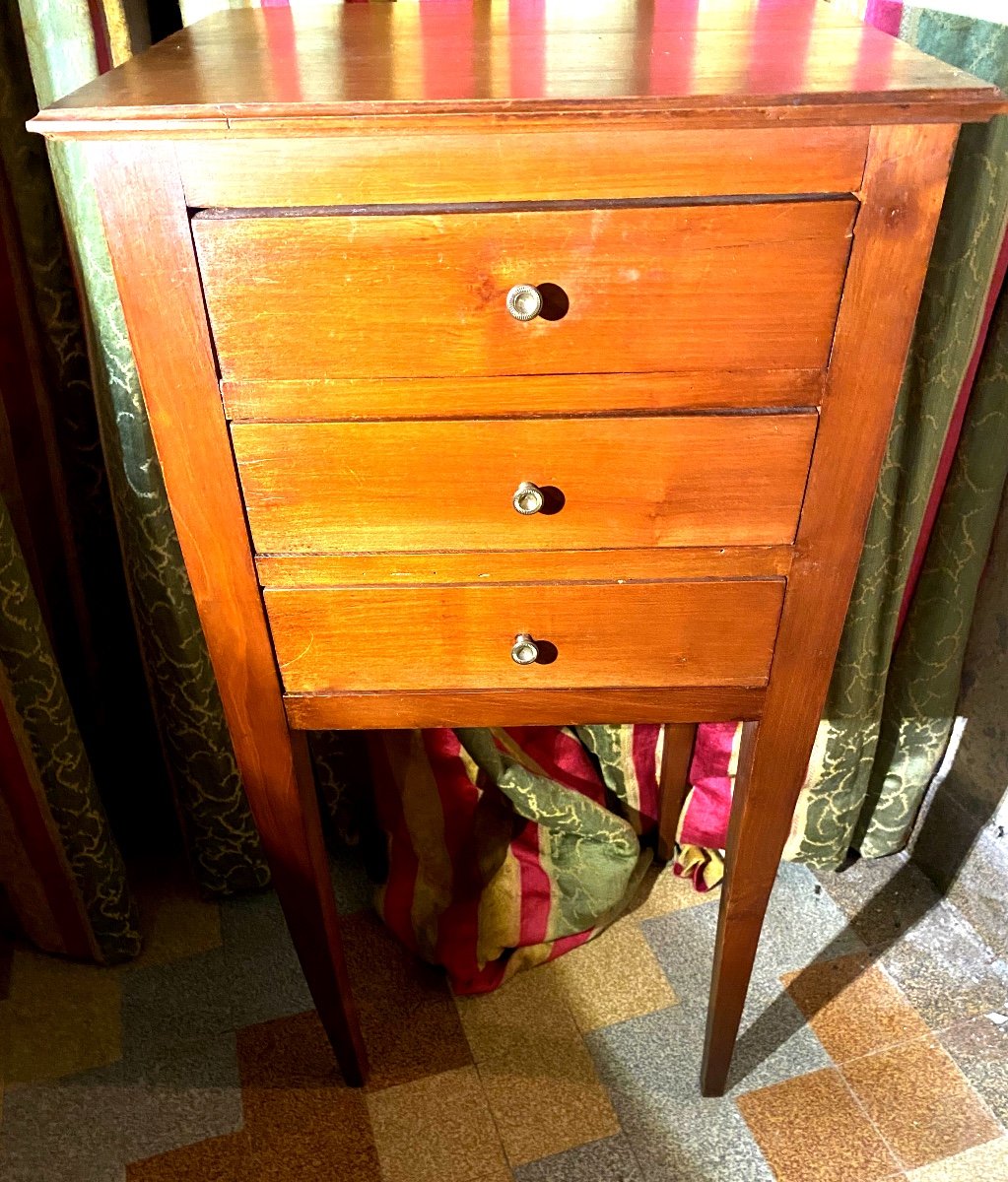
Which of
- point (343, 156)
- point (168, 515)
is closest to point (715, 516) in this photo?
point (343, 156)

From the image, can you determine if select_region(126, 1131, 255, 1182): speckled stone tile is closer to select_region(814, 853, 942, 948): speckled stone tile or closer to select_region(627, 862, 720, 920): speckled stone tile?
select_region(627, 862, 720, 920): speckled stone tile

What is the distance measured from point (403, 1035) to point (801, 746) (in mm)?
688

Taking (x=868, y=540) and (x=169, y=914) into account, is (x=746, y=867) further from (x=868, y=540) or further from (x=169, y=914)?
(x=169, y=914)

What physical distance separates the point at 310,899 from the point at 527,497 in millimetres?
513

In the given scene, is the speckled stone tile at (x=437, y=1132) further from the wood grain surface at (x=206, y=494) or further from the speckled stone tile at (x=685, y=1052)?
the wood grain surface at (x=206, y=494)

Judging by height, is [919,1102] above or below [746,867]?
below

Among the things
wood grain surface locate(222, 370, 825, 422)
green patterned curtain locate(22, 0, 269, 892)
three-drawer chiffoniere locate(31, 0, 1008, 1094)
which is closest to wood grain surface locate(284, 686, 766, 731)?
three-drawer chiffoniere locate(31, 0, 1008, 1094)

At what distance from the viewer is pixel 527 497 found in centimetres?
73

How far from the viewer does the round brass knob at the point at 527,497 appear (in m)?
0.73

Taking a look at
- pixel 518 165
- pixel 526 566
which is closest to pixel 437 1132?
pixel 526 566

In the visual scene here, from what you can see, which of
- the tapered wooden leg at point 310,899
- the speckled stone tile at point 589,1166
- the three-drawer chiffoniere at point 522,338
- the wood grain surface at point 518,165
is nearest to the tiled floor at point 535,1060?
the speckled stone tile at point 589,1166

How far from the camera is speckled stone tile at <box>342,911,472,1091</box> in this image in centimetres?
123

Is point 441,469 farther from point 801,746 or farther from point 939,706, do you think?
point 939,706

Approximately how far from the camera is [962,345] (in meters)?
1.05
